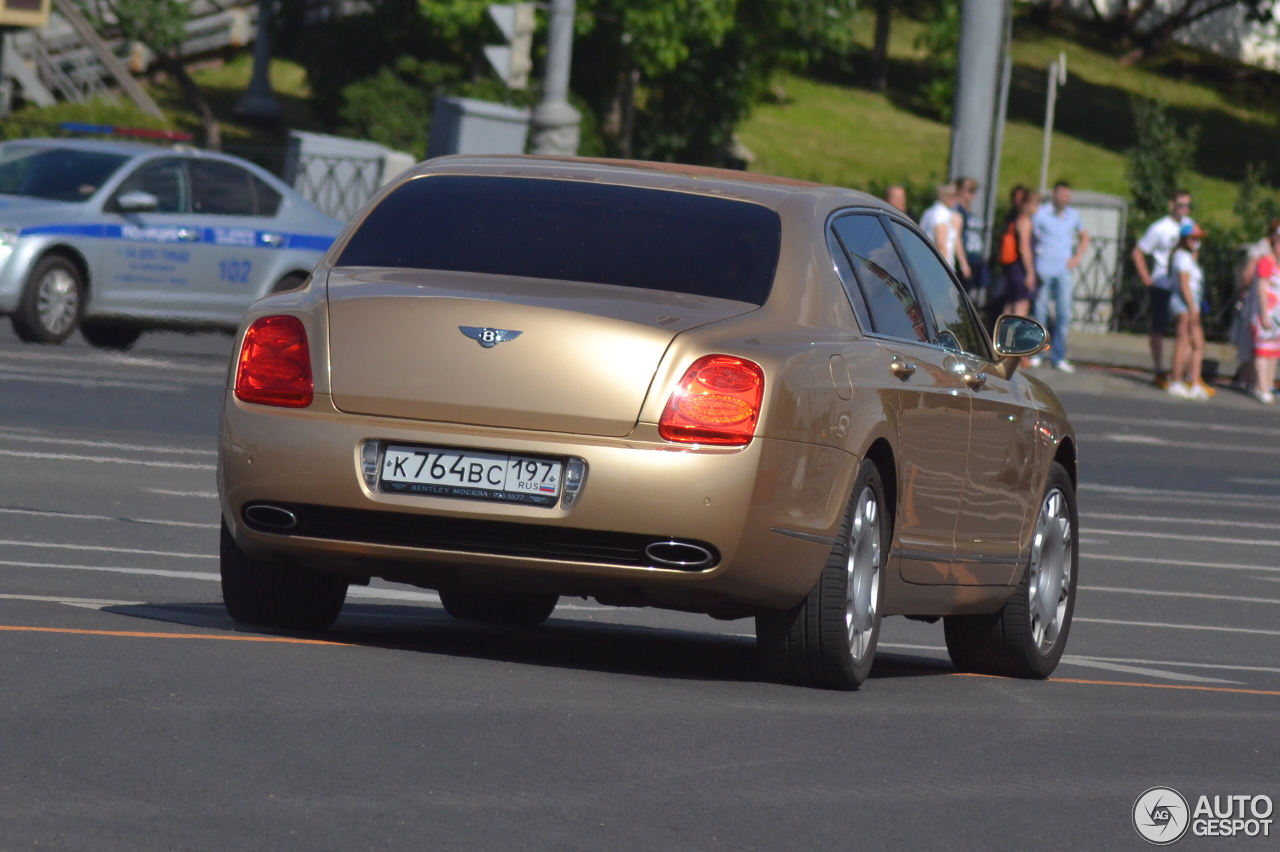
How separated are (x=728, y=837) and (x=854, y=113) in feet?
223

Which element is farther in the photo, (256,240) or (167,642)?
(256,240)

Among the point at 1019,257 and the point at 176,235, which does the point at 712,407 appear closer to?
the point at 176,235

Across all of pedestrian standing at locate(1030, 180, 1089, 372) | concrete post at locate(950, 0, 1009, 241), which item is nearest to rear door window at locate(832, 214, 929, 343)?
pedestrian standing at locate(1030, 180, 1089, 372)

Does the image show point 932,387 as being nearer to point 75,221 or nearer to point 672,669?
point 672,669

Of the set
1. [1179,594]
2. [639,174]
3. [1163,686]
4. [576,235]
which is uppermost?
[639,174]

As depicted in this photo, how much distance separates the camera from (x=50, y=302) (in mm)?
19688

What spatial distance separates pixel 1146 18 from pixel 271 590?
8054cm

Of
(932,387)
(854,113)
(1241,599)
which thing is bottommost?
(1241,599)

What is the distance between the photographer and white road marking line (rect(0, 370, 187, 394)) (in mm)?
17172

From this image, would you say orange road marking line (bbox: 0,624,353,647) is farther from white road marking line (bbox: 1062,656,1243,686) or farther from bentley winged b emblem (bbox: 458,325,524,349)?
white road marking line (bbox: 1062,656,1243,686)

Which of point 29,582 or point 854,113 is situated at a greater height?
point 854,113

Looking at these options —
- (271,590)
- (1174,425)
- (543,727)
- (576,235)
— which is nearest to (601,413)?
(576,235)

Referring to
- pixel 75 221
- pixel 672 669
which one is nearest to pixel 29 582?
pixel 672 669

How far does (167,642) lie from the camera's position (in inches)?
267
